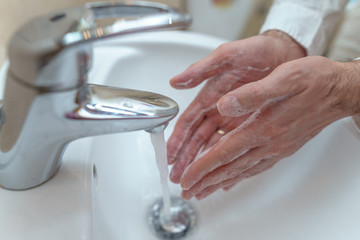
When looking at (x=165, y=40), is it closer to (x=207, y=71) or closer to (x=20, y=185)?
(x=207, y=71)

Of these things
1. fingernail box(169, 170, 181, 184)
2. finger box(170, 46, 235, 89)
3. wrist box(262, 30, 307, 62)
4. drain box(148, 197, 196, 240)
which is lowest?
drain box(148, 197, 196, 240)

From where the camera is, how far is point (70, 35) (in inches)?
7.6

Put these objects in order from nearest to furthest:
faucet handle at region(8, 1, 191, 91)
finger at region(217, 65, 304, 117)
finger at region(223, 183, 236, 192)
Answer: faucet handle at region(8, 1, 191, 91)
finger at region(217, 65, 304, 117)
finger at region(223, 183, 236, 192)

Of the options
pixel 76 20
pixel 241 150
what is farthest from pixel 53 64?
pixel 241 150

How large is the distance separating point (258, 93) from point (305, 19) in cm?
23

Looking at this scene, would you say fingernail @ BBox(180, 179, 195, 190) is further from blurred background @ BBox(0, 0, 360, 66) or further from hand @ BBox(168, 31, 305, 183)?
blurred background @ BBox(0, 0, 360, 66)

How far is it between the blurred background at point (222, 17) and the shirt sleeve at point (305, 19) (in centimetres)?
14

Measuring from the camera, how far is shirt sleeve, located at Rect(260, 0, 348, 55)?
0.47 meters

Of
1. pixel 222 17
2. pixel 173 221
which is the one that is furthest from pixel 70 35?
pixel 222 17

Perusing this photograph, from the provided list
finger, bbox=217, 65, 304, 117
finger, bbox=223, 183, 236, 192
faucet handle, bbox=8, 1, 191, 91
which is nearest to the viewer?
faucet handle, bbox=8, 1, 191, 91

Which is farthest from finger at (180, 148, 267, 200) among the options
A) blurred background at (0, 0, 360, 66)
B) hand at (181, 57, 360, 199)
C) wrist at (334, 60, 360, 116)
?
blurred background at (0, 0, 360, 66)

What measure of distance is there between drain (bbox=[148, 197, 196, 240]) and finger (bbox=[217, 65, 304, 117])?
16cm

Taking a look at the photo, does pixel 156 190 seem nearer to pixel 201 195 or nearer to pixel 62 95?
pixel 201 195

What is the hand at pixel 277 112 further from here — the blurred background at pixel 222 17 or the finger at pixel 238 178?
the blurred background at pixel 222 17
